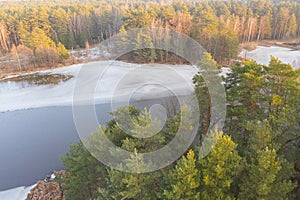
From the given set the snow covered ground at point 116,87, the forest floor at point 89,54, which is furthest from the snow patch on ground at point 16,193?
the forest floor at point 89,54

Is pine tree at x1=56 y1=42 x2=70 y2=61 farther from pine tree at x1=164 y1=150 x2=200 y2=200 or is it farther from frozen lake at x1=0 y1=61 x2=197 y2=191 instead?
pine tree at x1=164 y1=150 x2=200 y2=200

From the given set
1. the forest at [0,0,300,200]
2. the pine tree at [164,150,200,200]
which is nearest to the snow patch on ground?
the forest at [0,0,300,200]

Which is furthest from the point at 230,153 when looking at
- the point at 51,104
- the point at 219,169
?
the point at 51,104

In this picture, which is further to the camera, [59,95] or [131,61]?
[131,61]

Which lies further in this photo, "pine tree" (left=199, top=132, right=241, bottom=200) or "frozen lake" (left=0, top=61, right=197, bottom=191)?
"frozen lake" (left=0, top=61, right=197, bottom=191)

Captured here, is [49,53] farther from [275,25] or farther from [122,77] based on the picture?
[275,25]

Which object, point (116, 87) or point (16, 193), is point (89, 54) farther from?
point (16, 193)

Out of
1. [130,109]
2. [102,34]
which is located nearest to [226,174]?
[130,109]
